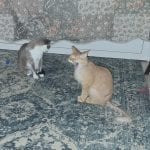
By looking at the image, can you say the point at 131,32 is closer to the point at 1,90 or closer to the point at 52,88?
the point at 52,88

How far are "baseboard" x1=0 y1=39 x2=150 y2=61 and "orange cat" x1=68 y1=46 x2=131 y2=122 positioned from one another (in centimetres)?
84

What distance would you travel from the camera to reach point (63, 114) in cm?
231

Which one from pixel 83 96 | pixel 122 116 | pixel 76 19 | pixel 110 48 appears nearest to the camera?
pixel 122 116

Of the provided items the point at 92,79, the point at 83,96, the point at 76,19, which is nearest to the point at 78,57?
the point at 92,79

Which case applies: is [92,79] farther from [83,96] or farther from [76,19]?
[76,19]

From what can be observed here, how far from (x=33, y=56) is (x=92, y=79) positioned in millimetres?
610

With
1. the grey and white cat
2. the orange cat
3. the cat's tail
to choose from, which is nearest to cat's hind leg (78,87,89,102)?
the orange cat

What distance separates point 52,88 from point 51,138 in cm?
64

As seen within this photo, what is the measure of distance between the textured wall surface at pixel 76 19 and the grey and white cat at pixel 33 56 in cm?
44

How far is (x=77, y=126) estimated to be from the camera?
219cm

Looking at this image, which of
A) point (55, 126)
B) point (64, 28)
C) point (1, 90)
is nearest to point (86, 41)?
point (64, 28)

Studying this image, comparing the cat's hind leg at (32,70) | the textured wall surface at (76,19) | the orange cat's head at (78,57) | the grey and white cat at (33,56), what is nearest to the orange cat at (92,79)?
the orange cat's head at (78,57)

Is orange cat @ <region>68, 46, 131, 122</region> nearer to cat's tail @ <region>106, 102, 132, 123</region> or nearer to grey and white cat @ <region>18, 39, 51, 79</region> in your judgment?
cat's tail @ <region>106, 102, 132, 123</region>

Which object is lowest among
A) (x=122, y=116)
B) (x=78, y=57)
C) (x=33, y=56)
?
(x=122, y=116)
